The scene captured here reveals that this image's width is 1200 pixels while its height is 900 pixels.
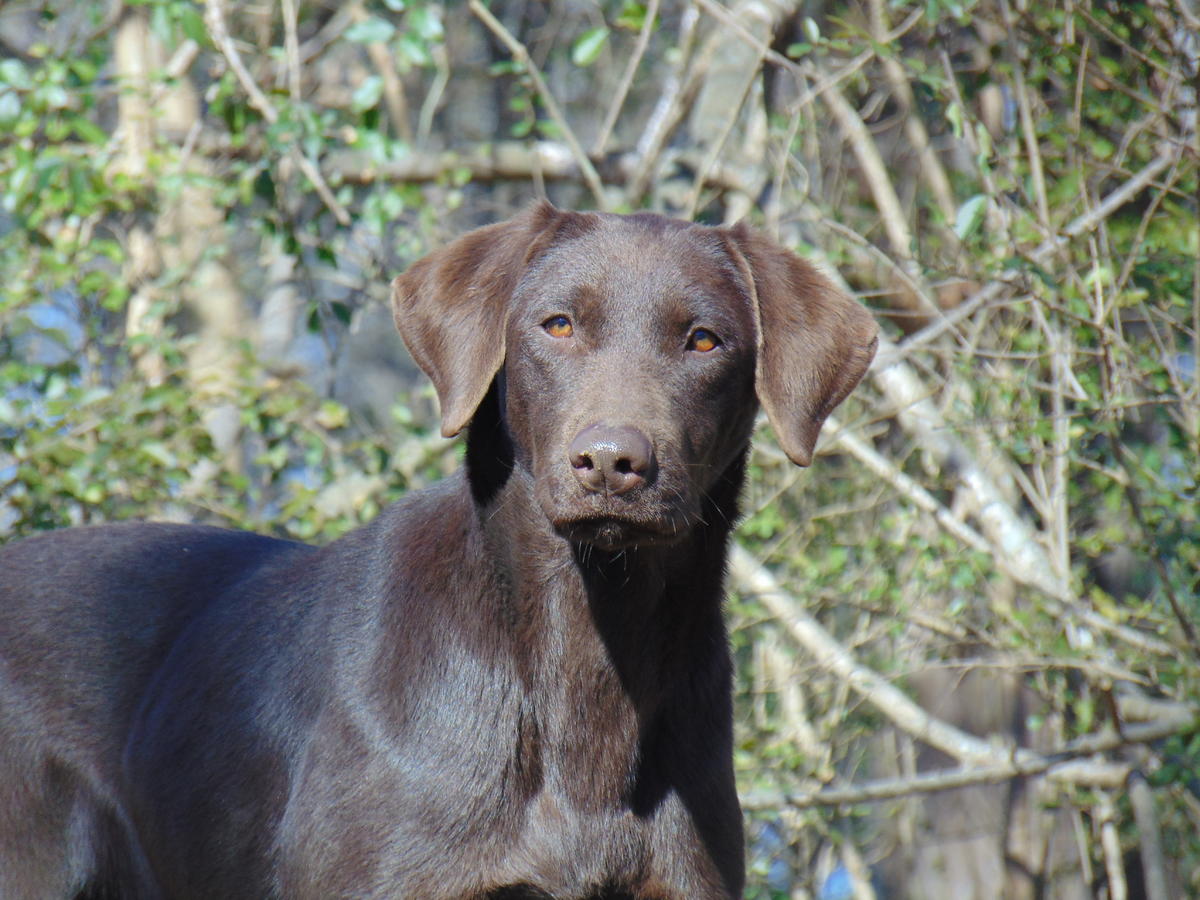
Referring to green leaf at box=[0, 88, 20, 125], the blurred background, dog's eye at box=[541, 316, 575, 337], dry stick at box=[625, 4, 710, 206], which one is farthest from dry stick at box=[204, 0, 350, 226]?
dog's eye at box=[541, 316, 575, 337]

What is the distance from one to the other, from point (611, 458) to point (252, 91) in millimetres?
3230

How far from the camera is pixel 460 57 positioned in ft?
34.6

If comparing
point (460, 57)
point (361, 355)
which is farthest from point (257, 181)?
point (361, 355)

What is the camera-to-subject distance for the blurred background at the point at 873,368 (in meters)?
4.74

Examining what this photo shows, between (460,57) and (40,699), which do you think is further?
(460,57)

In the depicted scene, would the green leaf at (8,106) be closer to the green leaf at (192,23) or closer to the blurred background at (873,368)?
the blurred background at (873,368)

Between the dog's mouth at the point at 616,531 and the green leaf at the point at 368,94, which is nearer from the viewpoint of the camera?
the dog's mouth at the point at 616,531

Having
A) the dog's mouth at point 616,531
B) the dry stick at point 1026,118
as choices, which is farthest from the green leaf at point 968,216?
the dog's mouth at point 616,531

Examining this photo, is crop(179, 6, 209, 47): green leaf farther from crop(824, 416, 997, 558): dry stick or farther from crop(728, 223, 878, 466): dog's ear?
crop(824, 416, 997, 558): dry stick

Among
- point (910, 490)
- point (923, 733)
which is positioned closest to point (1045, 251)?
point (910, 490)

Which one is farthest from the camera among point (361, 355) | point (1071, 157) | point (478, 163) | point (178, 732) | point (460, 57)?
point (361, 355)

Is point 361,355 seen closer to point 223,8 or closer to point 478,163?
point 478,163

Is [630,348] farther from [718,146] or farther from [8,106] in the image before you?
[8,106]

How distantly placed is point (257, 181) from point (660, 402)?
310 centimetres
